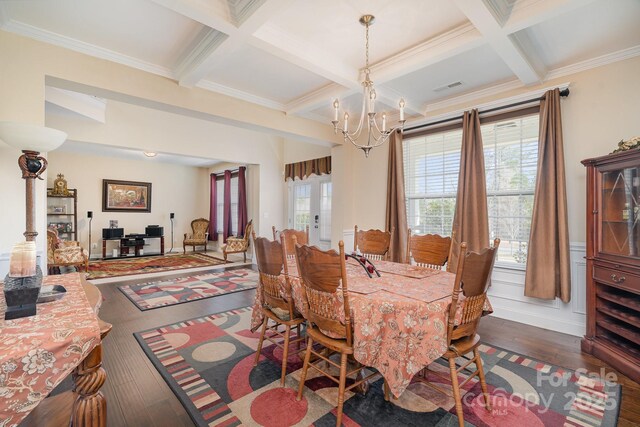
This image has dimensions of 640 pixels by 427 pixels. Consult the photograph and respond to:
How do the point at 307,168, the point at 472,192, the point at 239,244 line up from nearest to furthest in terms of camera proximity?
the point at 472,192 < the point at 307,168 < the point at 239,244

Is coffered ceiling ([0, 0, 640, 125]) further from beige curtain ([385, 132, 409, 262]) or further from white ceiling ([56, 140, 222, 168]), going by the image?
white ceiling ([56, 140, 222, 168])

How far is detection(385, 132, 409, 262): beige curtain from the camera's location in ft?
14.6

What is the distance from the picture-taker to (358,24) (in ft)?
8.29

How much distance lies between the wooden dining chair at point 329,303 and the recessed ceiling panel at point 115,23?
85.6 inches

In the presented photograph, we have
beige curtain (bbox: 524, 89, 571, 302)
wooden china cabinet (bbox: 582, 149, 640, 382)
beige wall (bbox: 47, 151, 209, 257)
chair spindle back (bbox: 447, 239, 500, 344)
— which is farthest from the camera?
beige wall (bbox: 47, 151, 209, 257)

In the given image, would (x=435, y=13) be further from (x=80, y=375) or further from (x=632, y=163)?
(x=80, y=375)

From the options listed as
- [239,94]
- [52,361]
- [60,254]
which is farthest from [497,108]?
[60,254]

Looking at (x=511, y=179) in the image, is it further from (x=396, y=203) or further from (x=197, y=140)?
(x=197, y=140)

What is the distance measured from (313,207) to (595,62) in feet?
16.4

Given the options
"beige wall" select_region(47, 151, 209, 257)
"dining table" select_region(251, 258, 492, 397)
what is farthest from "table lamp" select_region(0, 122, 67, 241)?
"beige wall" select_region(47, 151, 209, 257)

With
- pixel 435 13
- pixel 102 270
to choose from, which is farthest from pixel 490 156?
pixel 102 270

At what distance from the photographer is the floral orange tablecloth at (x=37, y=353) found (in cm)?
85

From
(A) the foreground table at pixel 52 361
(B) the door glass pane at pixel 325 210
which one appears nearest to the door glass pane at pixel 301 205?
(B) the door glass pane at pixel 325 210

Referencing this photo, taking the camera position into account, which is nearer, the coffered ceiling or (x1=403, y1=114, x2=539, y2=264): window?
the coffered ceiling
